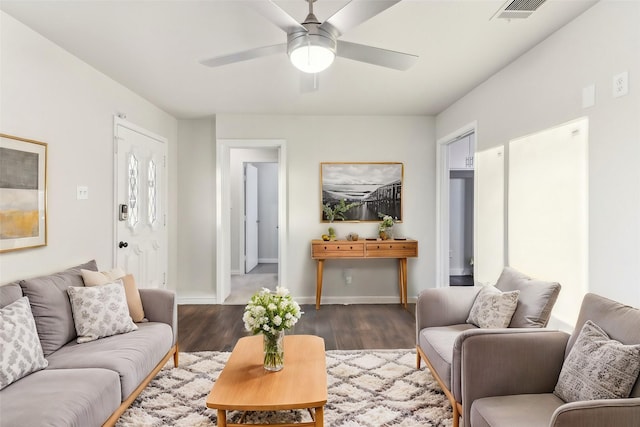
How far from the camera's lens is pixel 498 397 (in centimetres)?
188

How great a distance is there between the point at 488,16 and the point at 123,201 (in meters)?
3.50

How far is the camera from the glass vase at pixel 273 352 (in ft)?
7.20

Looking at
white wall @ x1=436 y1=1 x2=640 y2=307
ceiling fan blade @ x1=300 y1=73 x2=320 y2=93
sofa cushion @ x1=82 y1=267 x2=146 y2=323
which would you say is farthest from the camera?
sofa cushion @ x1=82 y1=267 x2=146 y2=323

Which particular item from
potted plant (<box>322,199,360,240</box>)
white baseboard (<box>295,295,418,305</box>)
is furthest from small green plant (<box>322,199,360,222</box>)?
white baseboard (<box>295,295,418,305</box>)

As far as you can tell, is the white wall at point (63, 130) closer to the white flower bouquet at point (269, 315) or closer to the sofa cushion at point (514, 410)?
the white flower bouquet at point (269, 315)

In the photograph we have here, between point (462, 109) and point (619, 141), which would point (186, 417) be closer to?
point (619, 141)

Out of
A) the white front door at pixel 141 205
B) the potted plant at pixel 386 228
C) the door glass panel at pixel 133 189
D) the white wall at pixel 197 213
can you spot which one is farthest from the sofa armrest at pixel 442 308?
the white wall at pixel 197 213

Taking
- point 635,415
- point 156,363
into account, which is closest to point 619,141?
point 635,415

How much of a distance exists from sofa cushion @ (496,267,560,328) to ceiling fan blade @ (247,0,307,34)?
1997 mm

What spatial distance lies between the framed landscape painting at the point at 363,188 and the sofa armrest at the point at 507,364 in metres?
3.30

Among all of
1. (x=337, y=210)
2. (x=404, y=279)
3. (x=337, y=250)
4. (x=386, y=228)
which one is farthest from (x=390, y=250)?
(x=337, y=210)

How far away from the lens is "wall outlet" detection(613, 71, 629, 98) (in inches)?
→ 80.5

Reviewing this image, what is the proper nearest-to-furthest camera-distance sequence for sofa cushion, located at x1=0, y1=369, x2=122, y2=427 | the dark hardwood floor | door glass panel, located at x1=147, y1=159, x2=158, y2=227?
sofa cushion, located at x1=0, y1=369, x2=122, y2=427 < the dark hardwood floor < door glass panel, located at x1=147, y1=159, x2=158, y2=227

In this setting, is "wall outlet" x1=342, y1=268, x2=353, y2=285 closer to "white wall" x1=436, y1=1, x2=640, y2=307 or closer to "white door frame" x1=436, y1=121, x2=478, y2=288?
"white door frame" x1=436, y1=121, x2=478, y2=288
